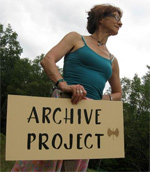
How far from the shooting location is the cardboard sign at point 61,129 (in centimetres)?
98

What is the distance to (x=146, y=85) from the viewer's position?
24.0 meters

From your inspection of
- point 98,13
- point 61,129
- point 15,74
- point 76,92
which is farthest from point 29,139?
point 15,74

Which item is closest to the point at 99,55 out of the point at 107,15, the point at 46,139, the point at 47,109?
the point at 107,15

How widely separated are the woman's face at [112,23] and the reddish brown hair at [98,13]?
3 centimetres

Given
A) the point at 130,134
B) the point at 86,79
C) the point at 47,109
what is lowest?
the point at 130,134

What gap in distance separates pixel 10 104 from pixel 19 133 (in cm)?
14

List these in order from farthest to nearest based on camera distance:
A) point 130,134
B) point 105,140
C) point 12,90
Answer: point 12,90, point 130,134, point 105,140

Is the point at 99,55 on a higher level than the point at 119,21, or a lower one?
lower

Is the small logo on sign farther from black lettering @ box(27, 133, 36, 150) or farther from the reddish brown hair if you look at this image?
the reddish brown hair

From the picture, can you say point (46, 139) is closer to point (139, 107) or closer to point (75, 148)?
point (75, 148)

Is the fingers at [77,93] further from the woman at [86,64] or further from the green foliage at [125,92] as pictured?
the green foliage at [125,92]

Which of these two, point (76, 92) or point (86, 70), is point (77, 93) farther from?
point (86, 70)

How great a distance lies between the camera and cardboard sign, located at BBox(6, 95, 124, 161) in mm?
978

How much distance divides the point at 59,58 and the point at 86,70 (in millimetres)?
175
